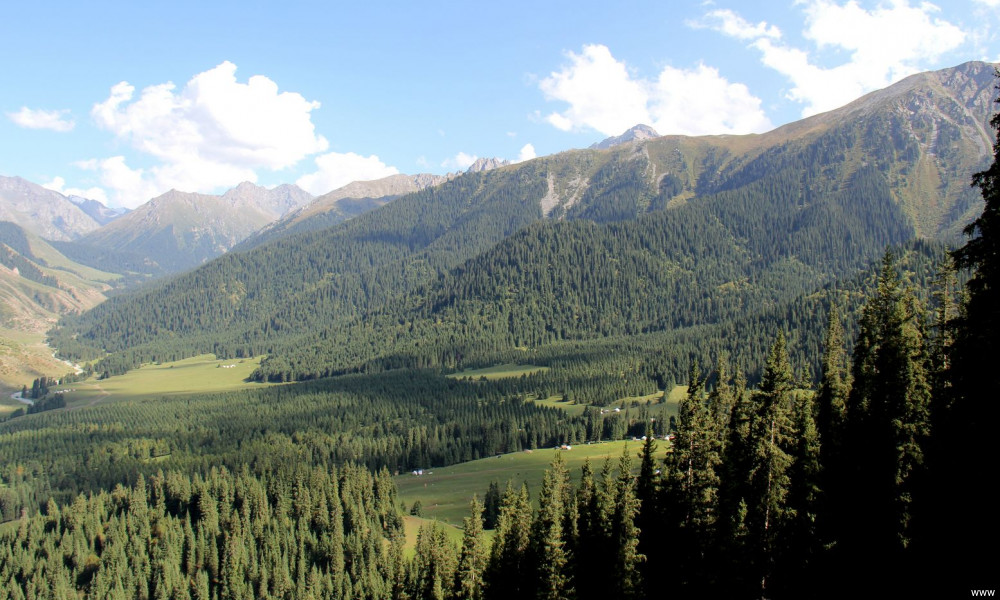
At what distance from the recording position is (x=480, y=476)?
14250 centimetres

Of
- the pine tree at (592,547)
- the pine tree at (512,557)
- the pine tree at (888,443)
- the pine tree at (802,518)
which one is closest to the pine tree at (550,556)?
the pine tree at (592,547)

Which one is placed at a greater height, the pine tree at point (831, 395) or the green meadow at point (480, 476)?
the pine tree at point (831, 395)

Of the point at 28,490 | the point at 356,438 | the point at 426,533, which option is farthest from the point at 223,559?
the point at 28,490

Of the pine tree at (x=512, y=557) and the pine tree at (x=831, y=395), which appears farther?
the pine tree at (x=512, y=557)

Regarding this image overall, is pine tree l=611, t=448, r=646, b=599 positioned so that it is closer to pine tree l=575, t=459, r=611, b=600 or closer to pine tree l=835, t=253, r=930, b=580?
pine tree l=575, t=459, r=611, b=600

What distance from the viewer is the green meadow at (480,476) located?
12419 cm

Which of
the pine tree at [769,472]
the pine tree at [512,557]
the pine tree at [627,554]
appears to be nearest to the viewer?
the pine tree at [769,472]

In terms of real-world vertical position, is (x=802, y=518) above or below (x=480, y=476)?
above

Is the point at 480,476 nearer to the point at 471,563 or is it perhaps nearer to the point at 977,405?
the point at 471,563

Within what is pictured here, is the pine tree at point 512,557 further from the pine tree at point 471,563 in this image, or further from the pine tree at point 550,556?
the pine tree at point 550,556

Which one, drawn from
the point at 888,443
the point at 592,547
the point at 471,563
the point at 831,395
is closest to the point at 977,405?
the point at 888,443

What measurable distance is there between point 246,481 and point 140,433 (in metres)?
88.2

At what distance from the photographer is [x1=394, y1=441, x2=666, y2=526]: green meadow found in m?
124

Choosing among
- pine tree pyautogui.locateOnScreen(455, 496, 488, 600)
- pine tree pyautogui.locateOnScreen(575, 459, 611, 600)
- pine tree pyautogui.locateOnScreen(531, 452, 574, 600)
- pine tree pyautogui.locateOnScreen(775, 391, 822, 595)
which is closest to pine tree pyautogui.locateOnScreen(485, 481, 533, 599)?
pine tree pyautogui.locateOnScreen(455, 496, 488, 600)
